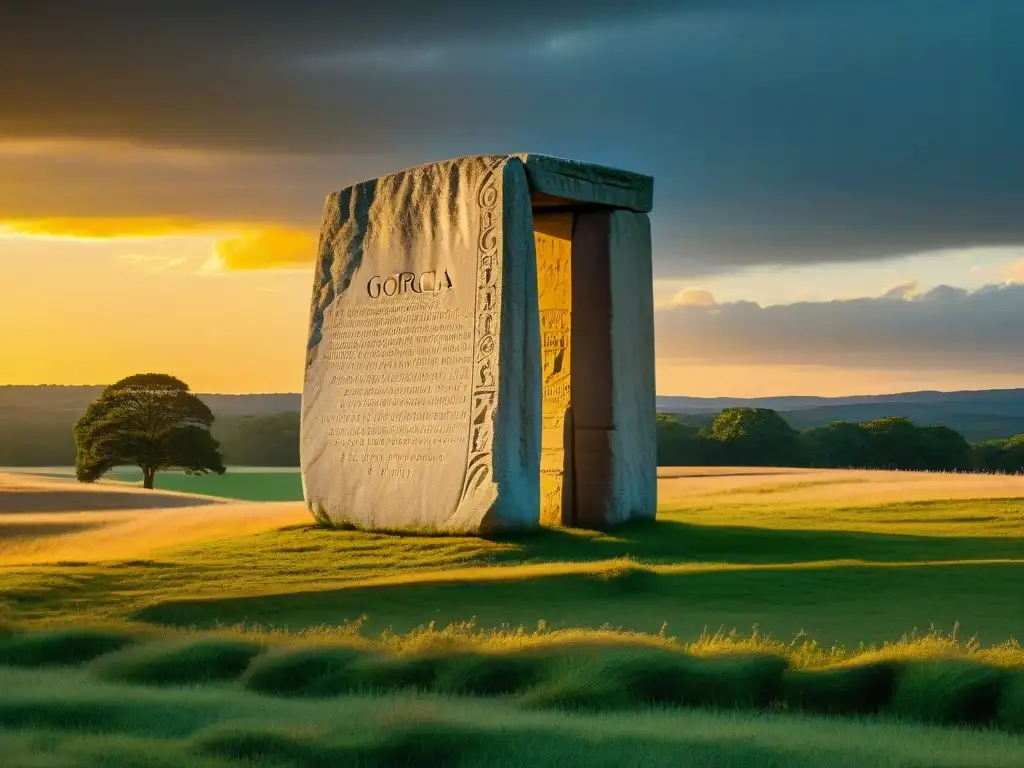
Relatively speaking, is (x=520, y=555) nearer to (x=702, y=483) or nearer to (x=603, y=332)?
(x=603, y=332)

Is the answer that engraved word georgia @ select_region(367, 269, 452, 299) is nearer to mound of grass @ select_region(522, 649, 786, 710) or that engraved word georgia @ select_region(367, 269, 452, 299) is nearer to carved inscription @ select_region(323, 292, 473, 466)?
carved inscription @ select_region(323, 292, 473, 466)

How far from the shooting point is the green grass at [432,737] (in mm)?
5941

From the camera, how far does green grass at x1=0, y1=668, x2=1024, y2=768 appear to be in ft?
19.5

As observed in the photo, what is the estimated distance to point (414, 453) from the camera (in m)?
18.0

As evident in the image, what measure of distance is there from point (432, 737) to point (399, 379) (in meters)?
12.4

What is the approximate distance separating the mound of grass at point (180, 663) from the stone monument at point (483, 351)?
26.5ft

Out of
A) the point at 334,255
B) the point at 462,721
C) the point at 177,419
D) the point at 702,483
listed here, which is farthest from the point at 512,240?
the point at 177,419

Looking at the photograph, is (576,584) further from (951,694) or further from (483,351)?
(951,694)

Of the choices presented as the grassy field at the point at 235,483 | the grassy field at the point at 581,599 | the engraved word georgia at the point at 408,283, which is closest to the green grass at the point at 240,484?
the grassy field at the point at 235,483

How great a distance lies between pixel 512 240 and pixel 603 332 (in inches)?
96.3

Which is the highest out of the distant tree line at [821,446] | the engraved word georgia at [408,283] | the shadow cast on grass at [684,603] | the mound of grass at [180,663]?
the engraved word georgia at [408,283]

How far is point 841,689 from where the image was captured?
8.00 meters

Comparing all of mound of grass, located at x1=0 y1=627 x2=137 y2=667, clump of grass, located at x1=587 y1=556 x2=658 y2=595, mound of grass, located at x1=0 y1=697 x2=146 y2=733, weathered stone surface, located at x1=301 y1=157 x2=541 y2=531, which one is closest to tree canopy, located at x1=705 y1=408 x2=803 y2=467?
weathered stone surface, located at x1=301 y1=157 x2=541 y2=531

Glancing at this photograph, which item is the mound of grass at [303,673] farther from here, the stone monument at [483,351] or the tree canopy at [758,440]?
the tree canopy at [758,440]
